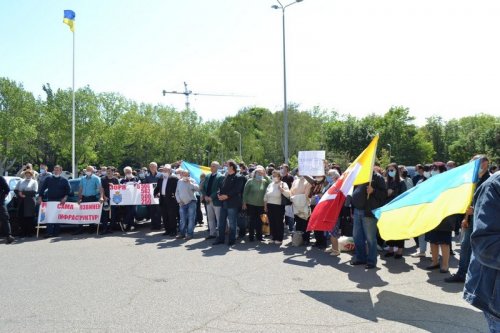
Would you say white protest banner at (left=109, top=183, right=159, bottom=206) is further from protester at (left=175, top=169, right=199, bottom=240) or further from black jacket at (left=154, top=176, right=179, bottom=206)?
protester at (left=175, top=169, right=199, bottom=240)

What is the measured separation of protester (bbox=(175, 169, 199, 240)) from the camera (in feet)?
38.7

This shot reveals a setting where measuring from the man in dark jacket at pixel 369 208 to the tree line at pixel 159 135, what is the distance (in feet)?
110

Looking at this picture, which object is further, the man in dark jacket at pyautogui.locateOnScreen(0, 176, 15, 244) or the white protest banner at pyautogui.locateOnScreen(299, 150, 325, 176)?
the white protest banner at pyautogui.locateOnScreen(299, 150, 325, 176)

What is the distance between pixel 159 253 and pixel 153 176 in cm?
494

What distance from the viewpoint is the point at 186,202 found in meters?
11.8

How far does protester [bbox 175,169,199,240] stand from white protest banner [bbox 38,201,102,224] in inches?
104

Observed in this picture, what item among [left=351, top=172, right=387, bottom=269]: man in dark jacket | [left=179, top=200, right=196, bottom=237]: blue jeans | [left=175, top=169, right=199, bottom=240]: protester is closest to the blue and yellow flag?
[left=175, top=169, right=199, bottom=240]: protester

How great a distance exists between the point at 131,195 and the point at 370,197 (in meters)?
7.79

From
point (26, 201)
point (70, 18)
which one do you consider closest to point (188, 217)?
point (26, 201)

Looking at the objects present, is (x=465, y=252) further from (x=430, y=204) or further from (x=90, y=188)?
(x=90, y=188)

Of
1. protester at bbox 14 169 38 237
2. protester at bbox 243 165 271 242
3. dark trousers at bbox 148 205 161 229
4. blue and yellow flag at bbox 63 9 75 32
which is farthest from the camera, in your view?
blue and yellow flag at bbox 63 9 75 32

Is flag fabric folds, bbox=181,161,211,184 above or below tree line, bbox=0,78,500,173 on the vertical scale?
below

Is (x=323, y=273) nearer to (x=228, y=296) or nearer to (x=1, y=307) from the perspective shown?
(x=228, y=296)

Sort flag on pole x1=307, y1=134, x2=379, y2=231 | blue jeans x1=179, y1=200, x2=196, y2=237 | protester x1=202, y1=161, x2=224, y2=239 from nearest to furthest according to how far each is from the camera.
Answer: flag on pole x1=307, y1=134, x2=379, y2=231
protester x1=202, y1=161, x2=224, y2=239
blue jeans x1=179, y1=200, x2=196, y2=237
